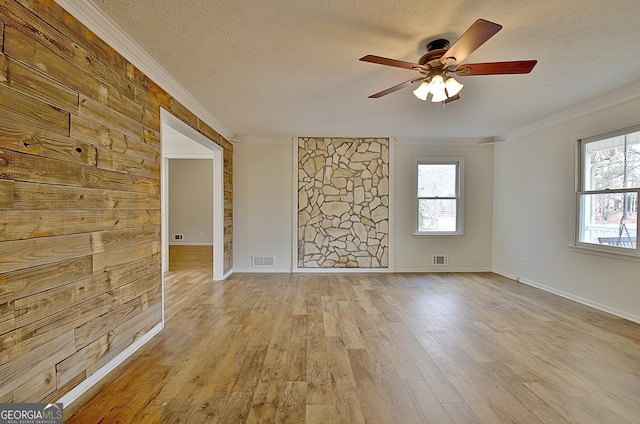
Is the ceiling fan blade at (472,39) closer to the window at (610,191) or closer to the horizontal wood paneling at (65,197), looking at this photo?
the horizontal wood paneling at (65,197)

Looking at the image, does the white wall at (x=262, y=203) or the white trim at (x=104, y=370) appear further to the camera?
the white wall at (x=262, y=203)

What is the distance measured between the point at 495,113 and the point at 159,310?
472 cm

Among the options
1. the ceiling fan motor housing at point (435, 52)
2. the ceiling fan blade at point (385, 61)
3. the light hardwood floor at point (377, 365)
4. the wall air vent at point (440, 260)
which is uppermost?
the ceiling fan motor housing at point (435, 52)

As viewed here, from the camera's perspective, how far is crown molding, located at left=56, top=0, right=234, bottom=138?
182 cm

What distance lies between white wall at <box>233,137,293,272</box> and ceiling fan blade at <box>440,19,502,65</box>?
364cm

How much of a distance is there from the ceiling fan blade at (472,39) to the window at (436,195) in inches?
138

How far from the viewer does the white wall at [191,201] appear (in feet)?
27.0

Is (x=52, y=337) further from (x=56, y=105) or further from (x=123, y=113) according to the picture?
(x=123, y=113)

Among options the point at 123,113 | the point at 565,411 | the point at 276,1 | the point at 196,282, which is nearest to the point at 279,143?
the point at 196,282

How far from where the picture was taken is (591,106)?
352 cm

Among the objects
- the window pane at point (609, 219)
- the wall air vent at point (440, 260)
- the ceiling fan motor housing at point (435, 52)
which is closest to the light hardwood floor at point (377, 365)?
the window pane at point (609, 219)

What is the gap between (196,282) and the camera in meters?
4.67

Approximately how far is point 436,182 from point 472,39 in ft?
13.0

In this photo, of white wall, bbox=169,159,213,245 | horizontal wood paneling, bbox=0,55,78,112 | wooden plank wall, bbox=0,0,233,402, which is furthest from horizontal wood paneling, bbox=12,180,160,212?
white wall, bbox=169,159,213,245
